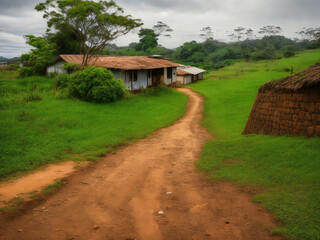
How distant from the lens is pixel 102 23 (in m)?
22.6

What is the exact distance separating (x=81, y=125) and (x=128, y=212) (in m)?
7.86

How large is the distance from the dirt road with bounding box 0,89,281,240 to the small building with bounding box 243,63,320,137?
385 cm

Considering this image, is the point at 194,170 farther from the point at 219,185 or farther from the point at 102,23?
the point at 102,23

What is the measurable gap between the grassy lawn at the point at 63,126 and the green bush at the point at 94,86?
2.44 ft

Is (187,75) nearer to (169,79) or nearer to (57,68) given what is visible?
(169,79)

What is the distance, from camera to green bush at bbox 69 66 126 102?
16.7 metres

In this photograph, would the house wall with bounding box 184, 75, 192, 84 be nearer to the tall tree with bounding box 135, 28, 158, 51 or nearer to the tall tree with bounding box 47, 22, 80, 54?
the tall tree with bounding box 47, 22, 80, 54

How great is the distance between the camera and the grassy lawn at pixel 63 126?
806 centimetres

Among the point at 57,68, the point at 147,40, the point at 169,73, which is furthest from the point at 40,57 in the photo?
the point at 147,40

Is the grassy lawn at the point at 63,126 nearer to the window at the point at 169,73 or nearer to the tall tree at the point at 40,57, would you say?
the tall tree at the point at 40,57

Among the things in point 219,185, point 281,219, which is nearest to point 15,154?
point 219,185

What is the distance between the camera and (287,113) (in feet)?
28.6

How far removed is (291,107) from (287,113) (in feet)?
0.83

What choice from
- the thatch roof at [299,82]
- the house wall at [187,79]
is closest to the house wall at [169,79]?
the house wall at [187,79]
